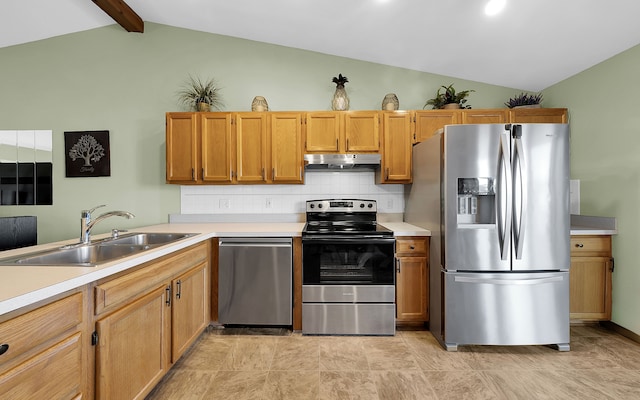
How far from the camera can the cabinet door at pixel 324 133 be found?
10.2ft

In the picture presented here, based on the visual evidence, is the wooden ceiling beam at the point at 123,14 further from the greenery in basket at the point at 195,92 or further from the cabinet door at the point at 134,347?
the cabinet door at the point at 134,347

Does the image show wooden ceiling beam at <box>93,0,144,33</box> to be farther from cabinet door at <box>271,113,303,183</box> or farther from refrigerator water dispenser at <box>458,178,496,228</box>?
refrigerator water dispenser at <box>458,178,496,228</box>

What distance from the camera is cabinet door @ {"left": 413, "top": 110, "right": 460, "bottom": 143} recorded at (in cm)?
313

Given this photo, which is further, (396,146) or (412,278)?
(396,146)

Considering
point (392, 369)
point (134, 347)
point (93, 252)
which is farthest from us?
point (392, 369)

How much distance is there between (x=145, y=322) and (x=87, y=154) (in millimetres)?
2750

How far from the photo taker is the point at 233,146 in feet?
10.3

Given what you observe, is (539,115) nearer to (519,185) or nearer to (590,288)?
(519,185)

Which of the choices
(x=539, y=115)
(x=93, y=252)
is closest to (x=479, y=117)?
(x=539, y=115)

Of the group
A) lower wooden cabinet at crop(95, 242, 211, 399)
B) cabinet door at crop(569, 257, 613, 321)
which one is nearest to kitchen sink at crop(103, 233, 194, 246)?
lower wooden cabinet at crop(95, 242, 211, 399)

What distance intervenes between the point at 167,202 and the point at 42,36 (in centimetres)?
234

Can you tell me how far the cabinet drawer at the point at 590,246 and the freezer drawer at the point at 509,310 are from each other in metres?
0.54

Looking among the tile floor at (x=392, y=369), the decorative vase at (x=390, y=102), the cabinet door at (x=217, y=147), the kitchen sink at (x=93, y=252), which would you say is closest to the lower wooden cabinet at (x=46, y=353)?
the kitchen sink at (x=93, y=252)

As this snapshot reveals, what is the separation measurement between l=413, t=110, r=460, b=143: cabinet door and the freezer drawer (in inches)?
58.0
